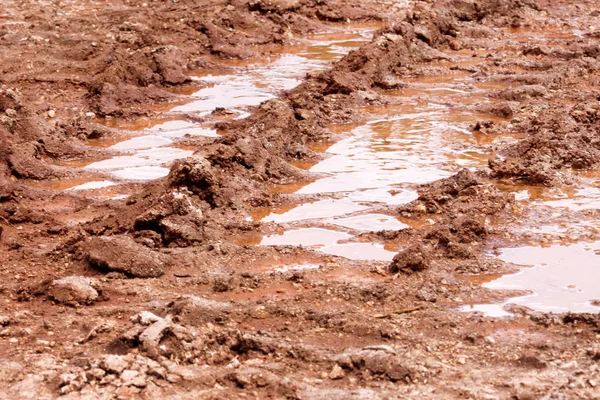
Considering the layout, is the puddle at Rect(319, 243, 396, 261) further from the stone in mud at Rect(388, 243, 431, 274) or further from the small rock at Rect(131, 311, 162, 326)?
the small rock at Rect(131, 311, 162, 326)

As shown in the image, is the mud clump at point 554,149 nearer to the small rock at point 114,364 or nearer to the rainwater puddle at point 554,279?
the rainwater puddle at point 554,279

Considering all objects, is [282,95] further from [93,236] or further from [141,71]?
[93,236]

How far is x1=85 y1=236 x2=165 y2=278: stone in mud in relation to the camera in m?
6.07

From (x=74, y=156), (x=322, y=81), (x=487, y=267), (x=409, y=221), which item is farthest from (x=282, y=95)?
(x=487, y=267)

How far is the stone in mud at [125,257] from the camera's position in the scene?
239 inches

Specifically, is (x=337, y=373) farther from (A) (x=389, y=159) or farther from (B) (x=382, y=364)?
(A) (x=389, y=159)

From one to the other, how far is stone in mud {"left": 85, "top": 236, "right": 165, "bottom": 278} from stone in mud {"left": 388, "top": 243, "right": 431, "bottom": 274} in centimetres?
142

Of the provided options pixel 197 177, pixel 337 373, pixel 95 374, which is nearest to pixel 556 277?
pixel 337 373

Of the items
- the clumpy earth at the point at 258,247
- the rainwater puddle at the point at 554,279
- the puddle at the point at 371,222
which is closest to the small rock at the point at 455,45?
the clumpy earth at the point at 258,247

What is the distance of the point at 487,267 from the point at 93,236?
256 cm

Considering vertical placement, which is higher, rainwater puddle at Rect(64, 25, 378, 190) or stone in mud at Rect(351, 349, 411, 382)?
rainwater puddle at Rect(64, 25, 378, 190)

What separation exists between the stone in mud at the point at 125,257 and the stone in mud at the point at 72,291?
0.30 m

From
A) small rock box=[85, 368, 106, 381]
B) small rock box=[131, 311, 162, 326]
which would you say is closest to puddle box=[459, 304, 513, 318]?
small rock box=[131, 311, 162, 326]

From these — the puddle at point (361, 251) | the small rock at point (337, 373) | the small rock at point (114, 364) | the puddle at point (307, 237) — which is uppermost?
the small rock at point (114, 364)
